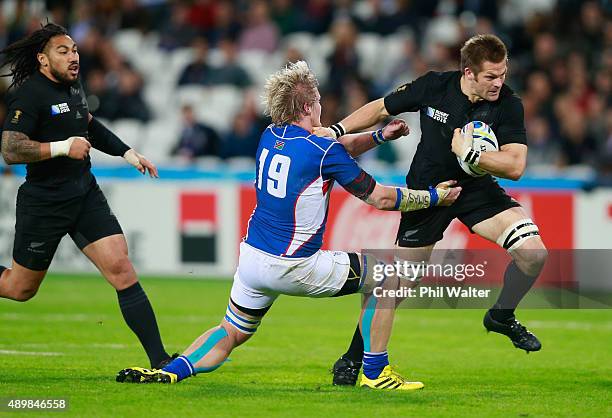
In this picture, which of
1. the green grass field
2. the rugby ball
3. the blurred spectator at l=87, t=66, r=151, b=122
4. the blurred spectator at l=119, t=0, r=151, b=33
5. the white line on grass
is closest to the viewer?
the green grass field

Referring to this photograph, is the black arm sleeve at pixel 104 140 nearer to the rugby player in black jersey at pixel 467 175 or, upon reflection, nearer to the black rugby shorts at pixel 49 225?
the black rugby shorts at pixel 49 225

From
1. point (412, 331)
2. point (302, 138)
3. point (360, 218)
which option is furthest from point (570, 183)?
point (302, 138)

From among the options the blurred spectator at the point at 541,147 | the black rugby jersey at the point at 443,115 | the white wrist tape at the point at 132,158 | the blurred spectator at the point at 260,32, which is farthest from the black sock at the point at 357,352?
the blurred spectator at the point at 260,32

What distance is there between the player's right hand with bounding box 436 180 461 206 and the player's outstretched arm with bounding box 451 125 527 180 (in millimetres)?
215

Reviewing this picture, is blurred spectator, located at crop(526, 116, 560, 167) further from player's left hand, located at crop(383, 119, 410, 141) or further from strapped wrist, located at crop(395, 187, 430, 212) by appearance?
strapped wrist, located at crop(395, 187, 430, 212)

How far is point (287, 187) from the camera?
7.64m

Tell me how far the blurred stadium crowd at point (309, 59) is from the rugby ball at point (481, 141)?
7470 millimetres

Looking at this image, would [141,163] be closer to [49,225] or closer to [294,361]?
[49,225]

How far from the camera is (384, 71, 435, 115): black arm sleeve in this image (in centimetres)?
856

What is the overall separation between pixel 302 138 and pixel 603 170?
8.57 m

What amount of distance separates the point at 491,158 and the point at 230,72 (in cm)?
1139

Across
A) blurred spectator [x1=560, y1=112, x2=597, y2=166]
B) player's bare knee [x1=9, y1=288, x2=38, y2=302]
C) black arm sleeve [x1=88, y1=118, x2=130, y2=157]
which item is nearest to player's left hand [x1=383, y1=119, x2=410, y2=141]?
black arm sleeve [x1=88, y1=118, x2=130, y2=157]

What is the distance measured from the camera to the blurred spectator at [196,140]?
1753 centimetres

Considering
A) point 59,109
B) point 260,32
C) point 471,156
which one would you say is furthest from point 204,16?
point 471,156
